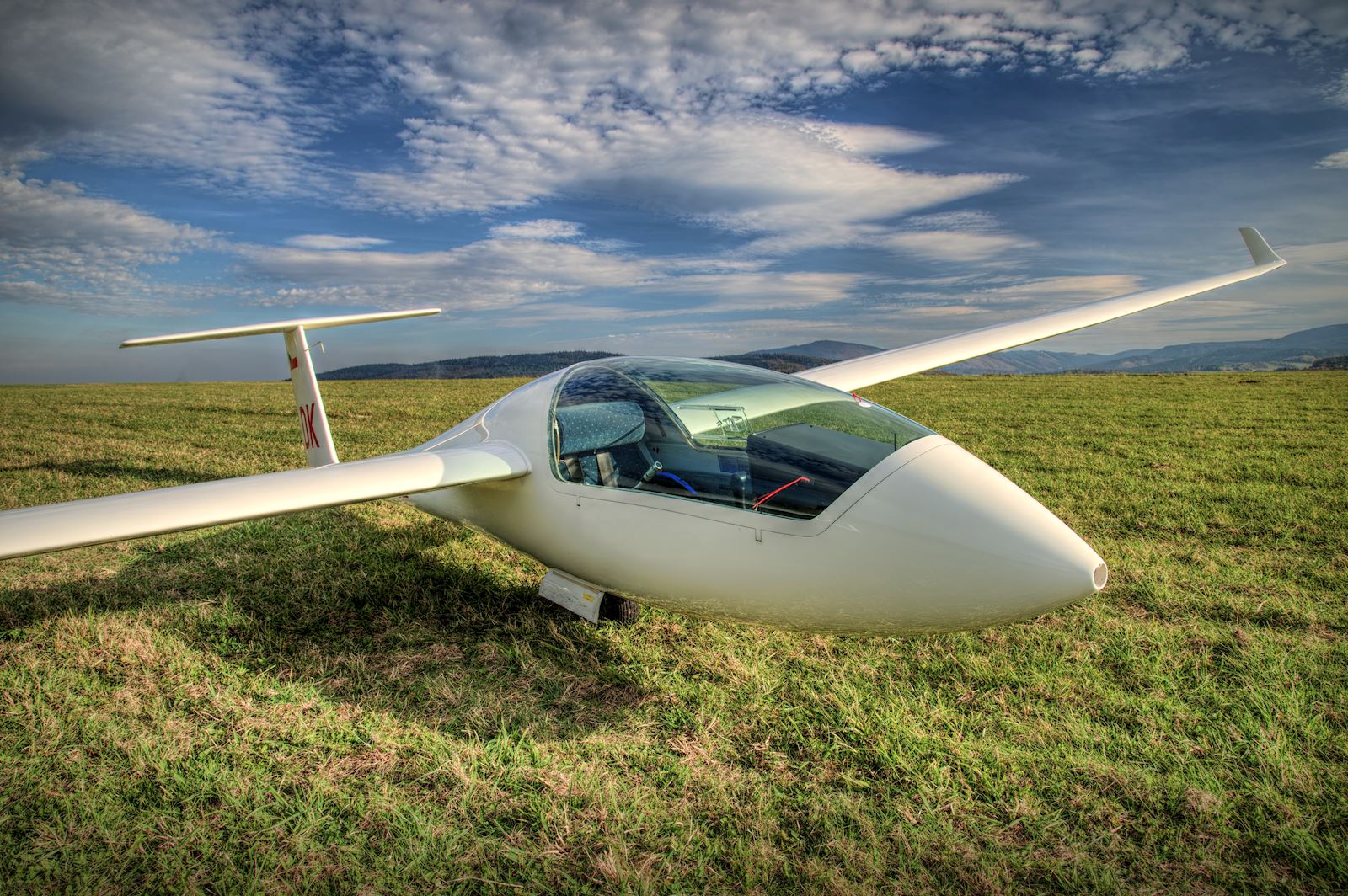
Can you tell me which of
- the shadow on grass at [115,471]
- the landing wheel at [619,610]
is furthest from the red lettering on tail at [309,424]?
the landing wheel at [619,610]

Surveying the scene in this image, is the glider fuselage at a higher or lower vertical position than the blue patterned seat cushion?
lower

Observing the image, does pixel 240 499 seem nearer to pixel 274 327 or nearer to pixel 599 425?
pixel 599 425

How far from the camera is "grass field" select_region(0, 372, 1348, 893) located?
8.38 ft

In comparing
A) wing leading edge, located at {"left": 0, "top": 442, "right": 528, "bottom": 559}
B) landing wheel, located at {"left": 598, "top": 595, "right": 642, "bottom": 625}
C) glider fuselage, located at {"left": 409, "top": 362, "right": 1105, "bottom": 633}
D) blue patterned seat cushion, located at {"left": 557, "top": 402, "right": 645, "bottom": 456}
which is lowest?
landing wheel, located at {"left": 598, "top": 595, "right": 642, "bottom": 625}

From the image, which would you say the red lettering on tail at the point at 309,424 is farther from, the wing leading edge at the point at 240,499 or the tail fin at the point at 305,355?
the wing leading edge at the point at 240,499

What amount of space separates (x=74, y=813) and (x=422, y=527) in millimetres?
4550

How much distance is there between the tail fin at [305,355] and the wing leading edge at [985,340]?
19.0 feet

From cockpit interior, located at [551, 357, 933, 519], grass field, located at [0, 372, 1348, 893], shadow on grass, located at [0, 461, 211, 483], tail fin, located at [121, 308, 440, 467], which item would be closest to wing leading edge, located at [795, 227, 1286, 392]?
grass field, located at [0, 372, 1348, 893]

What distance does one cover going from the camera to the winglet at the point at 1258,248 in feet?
30.5

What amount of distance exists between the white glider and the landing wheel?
410 mm

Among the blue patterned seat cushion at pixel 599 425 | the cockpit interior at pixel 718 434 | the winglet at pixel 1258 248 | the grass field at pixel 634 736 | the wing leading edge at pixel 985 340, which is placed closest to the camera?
the grass field at pixel 634 736

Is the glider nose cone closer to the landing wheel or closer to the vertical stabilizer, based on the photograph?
the landing wheel

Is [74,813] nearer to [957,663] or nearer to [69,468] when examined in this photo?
[957,663]

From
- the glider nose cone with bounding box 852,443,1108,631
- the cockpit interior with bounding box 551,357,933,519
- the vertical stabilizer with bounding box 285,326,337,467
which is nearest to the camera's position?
the glider nose cone with bounding box 852,443,1108,631
